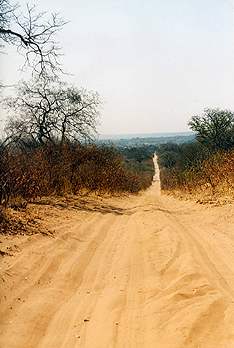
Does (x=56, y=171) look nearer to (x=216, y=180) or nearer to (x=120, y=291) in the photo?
(x=216, y=180)

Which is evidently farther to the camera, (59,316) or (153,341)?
(59,316)

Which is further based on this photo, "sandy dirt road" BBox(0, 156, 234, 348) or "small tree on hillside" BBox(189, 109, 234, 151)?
"small tree on hillside" BBox(189, 109, 234, 151)

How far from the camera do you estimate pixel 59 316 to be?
198 inches

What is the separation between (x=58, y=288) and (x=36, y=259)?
1.27 meters

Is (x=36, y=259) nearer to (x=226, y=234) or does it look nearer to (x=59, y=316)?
(x=59, y=316)

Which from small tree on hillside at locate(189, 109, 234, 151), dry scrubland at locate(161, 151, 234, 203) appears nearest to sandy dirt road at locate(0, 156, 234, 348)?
dry scrubland at locate(161, 151, 234, 203)

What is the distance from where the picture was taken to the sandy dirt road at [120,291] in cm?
436

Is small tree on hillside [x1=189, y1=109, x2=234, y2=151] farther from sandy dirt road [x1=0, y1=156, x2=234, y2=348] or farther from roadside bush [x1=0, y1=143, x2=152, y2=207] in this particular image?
sandy dirt road [x1=0, y1=156, x2=234, y2=348]

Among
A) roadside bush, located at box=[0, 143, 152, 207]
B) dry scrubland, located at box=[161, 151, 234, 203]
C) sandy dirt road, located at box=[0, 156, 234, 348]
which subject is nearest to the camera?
sandy dirt road, located at box=[0, 156, 234, 348]

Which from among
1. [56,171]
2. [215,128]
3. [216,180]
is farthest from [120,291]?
[215,128]

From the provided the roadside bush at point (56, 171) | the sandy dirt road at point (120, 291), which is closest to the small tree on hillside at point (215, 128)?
the roadside bush at point (56, 171)

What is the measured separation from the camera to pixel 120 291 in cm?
583

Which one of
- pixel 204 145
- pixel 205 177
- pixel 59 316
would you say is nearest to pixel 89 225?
pixel 59 316

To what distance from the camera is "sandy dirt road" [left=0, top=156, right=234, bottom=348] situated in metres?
4.36
